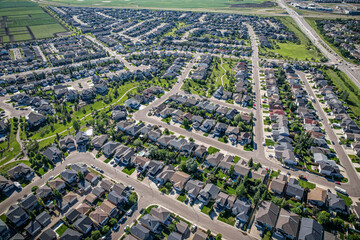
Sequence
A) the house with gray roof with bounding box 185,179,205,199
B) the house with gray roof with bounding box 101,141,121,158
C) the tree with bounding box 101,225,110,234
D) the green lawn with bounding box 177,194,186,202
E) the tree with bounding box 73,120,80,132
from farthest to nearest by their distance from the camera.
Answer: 1. the tree with bounding box 73,120,80,132
2. the house with gray roof with bounding box 101,141,121,158
3. the green lawn with bounding box 177,194,186,202
4. the house with gray roof with bounding box 185,179,205,199
5. the tree with bounding box 101,225,110,234

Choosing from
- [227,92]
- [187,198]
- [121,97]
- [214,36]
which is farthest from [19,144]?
[214,36]

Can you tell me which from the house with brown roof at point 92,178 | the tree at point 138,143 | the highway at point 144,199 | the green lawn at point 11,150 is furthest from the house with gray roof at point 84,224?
the green lawn at point 11,150

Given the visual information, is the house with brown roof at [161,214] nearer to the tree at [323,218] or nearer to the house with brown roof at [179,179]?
the house with brown roof at [179,179]

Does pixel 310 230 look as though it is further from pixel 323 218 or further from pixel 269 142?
pixel 269 142

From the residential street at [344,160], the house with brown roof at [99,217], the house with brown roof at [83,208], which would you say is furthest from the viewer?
the residential street at [344,160]

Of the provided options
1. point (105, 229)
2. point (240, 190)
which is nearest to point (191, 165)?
point (240, 190)

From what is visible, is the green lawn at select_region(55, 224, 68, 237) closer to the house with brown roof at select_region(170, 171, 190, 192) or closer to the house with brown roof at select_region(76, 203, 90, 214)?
the house with brown roof at select_region(76, 203, 90, 214)

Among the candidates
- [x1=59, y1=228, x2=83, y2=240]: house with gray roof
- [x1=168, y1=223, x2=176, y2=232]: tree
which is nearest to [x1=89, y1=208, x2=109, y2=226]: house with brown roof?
[x1=59, y1=228, x2=83, y2=240]: house with gray roof

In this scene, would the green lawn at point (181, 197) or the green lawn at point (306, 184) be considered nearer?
the green lawn at point (181, 197)
